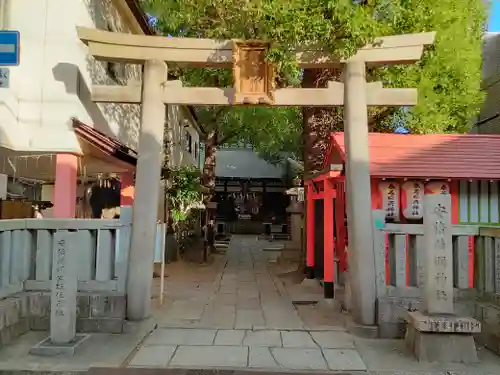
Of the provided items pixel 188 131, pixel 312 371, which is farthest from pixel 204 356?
pixel 188 131

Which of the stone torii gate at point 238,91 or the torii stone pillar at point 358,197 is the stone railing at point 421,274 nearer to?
the torii stone pillar at point 358,197

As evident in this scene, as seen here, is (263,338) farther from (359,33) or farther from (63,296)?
(359,33)

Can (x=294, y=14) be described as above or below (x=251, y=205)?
above

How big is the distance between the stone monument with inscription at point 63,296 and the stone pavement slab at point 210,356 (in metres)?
1.33

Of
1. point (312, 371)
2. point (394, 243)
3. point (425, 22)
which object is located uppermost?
point (425, 22)

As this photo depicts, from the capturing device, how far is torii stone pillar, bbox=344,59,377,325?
685cm

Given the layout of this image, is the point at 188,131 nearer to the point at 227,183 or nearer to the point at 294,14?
the point at 227,183

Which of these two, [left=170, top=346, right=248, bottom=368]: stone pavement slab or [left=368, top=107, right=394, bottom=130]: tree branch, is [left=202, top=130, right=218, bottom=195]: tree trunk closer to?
[left=368, top=107, right=394, bottom=130]: tree branch

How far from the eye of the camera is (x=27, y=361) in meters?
5.36

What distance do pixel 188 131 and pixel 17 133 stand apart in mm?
16371

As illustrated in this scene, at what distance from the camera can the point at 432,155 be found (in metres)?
9.41

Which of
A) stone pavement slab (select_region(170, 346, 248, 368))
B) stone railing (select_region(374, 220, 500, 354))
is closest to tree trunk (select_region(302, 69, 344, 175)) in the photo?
stone railing (select_region(374, 220, 500, 354))

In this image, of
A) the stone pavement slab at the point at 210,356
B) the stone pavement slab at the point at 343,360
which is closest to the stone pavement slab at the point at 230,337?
the stone pavement slab at the point at 210,356

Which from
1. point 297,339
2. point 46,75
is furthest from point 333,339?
point 46,75
